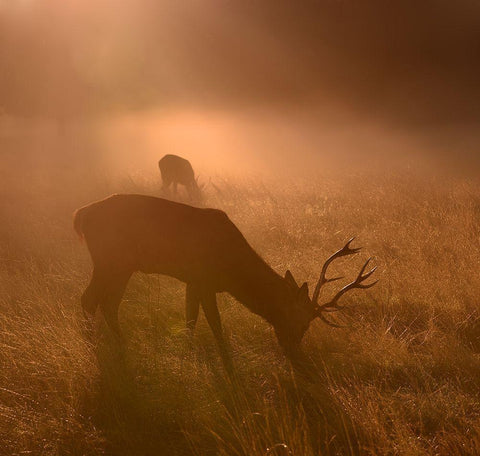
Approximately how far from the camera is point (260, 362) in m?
4.20

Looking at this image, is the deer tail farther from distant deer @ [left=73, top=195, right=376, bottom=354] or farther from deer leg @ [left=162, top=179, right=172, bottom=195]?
deer leg @ [left=162, top=179, right=172, bottom=195]

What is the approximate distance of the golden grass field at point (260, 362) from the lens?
125 inches

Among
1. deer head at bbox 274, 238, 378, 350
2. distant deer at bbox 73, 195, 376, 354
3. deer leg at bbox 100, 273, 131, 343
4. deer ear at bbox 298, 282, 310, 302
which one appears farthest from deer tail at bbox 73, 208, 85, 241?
deer ear at bbox 298, 282, 310, 302

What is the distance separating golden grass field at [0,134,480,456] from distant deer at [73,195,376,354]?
347mm

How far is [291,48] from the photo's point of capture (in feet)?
90.0

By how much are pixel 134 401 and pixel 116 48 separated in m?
30.8

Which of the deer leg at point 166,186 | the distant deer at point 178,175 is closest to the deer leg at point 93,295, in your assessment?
the distant deer at point 178,175

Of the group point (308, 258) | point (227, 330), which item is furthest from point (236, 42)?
point (227, 330)

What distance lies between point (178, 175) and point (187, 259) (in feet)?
28.8

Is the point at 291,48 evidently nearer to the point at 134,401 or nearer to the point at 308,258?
the point at 308,258

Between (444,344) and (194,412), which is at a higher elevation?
(444,344)

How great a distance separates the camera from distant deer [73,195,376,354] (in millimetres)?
4406

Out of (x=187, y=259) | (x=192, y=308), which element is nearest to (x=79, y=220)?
(x=187, y=259)

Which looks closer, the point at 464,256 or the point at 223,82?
the point at 464,256
